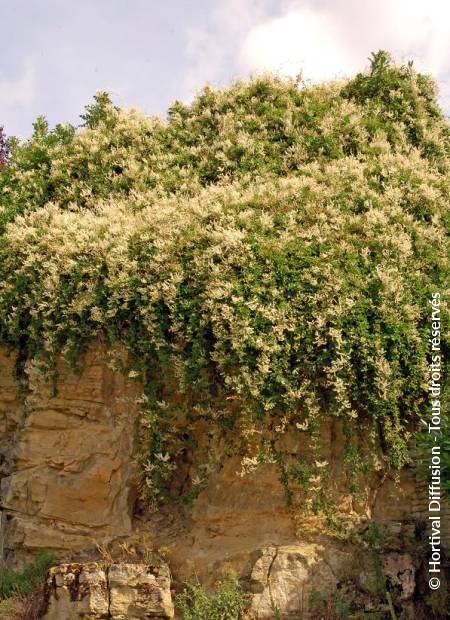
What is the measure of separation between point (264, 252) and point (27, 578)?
446 centimetres

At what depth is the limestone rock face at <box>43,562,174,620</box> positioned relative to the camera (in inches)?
313

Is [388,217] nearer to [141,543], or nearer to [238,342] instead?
[238,342]

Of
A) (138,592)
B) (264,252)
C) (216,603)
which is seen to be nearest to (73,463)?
(138,592)

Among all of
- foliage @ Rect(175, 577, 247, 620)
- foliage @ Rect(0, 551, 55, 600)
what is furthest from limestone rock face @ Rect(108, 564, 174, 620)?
foliage @ Rect(0, 551, 55, 600)

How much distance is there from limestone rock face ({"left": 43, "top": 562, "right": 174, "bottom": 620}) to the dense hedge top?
6.34 feet

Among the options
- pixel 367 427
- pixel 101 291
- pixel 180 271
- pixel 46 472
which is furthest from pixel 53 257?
pixel 367 427

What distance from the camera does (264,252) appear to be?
9.15m

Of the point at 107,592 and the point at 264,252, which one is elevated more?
the point at 264,252

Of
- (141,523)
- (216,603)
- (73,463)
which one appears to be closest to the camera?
(216,603)

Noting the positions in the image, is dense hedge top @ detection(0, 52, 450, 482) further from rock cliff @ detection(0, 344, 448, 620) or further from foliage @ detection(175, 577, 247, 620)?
foliage @ detection(175, 577, 247, 620)

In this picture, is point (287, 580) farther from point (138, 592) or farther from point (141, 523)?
point (141, 523)

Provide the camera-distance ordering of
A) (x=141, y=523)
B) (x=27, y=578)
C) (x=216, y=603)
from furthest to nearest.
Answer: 1. (x=141, y=523)
2. (x=27, y=578)
3. (x=216, y=603)

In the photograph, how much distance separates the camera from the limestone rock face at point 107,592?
26.1ft

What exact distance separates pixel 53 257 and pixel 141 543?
11.8 ft
